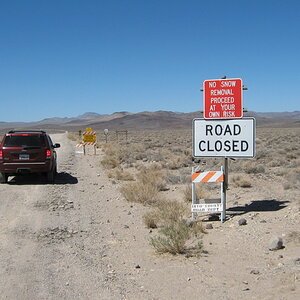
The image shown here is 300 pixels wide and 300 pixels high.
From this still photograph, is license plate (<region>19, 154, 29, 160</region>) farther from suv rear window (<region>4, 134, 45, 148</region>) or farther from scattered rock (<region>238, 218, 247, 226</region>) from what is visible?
scattered rock (<region>238, 218, 247, 226</region>)

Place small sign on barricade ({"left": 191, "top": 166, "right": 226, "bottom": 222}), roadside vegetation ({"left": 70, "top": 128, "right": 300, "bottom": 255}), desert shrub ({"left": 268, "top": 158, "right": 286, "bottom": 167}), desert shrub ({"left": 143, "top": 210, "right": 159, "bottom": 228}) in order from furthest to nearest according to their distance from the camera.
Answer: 1. desert shrub ({"left": 268, "top": 158, "right": 286, "bottom": 167})
2. small sign on barricade ({"left": 191, "top": 166, "right": 226, "bottom": 222})
3. desert shrub ({"left": 143, "top": 210, "right": 159, "bottom": 228})
4. roadside vegetation ({"left": 70, "top": 128, "right": 300, "bottom": 255})

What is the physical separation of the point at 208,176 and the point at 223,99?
1.72 metres

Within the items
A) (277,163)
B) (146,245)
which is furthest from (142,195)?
(277,163)

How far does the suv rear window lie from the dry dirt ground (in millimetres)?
3250

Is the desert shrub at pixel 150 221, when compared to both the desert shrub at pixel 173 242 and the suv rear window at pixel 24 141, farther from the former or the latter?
the suv rear window at pixel 24 141

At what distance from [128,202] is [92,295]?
21.1 feet

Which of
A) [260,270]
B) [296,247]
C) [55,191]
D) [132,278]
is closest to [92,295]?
[132,278]

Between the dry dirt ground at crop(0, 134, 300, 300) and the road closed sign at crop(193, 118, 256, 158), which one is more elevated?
the road closed sign at crop(193, 118, 256, 158)

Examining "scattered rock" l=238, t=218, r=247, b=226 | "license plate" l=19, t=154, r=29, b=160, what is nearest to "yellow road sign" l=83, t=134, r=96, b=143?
"license plate" l=19, t=154, r=29, b=160

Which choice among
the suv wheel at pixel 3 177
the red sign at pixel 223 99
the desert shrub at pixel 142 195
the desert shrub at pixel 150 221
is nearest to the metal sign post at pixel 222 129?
the red sign at pixel 223 99

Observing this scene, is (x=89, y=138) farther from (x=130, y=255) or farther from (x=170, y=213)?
(x=130, y=255)

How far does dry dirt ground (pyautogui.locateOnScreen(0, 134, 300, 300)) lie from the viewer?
17.6 ft

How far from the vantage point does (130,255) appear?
6.96m

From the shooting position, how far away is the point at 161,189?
1372 cm
